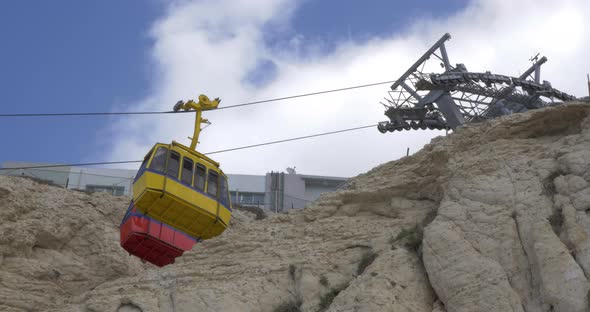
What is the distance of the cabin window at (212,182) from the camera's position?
26.1 meters

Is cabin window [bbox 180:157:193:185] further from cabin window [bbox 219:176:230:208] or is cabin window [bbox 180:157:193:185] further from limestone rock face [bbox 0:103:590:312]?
limestone rock face [bbox 0:103:590:312]

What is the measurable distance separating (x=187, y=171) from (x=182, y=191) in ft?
3.04

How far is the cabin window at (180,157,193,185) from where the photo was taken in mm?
25203

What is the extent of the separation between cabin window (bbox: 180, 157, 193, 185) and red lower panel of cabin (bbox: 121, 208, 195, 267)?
5.59 feet

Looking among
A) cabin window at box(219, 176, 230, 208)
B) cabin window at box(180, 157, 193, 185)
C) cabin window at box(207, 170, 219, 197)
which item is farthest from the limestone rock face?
cabin window at box(219, 176, 230, 208)

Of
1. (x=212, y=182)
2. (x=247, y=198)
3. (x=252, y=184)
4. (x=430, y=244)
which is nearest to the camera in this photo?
(x=430, y=244)

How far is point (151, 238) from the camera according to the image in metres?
25.2

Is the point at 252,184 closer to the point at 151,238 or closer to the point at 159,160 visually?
the point at 151,238

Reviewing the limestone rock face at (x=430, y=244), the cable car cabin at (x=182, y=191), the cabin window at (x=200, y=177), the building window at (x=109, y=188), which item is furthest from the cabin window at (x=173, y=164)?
the building window at (x=109, y=188)

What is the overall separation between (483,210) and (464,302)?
2604 millimetres

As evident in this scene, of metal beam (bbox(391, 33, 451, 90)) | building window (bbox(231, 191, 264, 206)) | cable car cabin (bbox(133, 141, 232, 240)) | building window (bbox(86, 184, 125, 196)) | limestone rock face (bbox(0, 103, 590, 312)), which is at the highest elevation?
metal beam (bbox(391, 33, 451, 90))

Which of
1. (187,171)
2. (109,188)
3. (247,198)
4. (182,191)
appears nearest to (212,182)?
(187,171)

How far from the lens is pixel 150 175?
2427 cm

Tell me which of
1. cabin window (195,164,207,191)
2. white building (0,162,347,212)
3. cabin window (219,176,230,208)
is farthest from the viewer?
white building (0,162,347,212)
